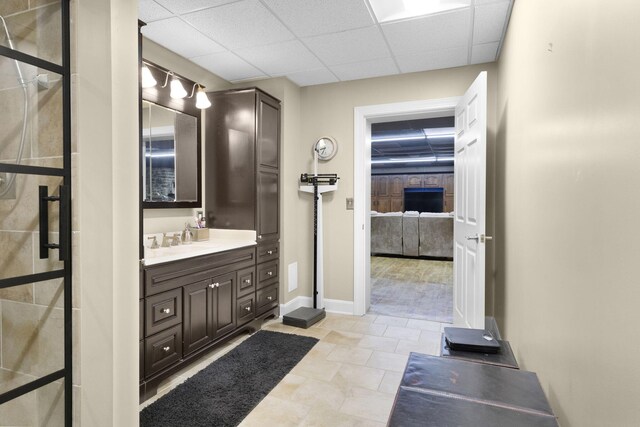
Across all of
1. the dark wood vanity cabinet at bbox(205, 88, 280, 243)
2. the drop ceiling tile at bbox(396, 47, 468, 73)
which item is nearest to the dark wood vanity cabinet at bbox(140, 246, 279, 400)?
the dark wood vanity cabinet at bbox(205, 88, 280, 243)

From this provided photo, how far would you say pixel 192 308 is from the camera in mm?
2596

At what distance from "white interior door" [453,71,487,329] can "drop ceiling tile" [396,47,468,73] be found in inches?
17.6

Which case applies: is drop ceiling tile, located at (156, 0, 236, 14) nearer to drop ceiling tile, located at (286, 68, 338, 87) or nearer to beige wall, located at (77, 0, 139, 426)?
beige wall, located at (77, 0, 139, 426)

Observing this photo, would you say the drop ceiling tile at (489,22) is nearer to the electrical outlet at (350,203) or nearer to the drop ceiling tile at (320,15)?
the drop ceiling tile at (320,15)

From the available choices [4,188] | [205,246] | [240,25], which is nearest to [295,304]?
[205,246]

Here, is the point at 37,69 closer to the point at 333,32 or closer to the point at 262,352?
the point at 333,32

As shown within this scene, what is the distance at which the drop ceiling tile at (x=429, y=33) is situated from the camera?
262cm

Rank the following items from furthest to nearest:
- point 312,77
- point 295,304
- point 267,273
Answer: point 295,304 < point 312,77 < point 267,273

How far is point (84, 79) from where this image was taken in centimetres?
126

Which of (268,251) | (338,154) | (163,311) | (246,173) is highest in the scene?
(338,154)

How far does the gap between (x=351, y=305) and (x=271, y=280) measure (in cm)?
100

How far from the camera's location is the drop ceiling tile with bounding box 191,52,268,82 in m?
3.30

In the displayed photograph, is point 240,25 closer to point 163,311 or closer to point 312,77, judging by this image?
point 312,77

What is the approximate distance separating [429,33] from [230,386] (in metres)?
3.06
